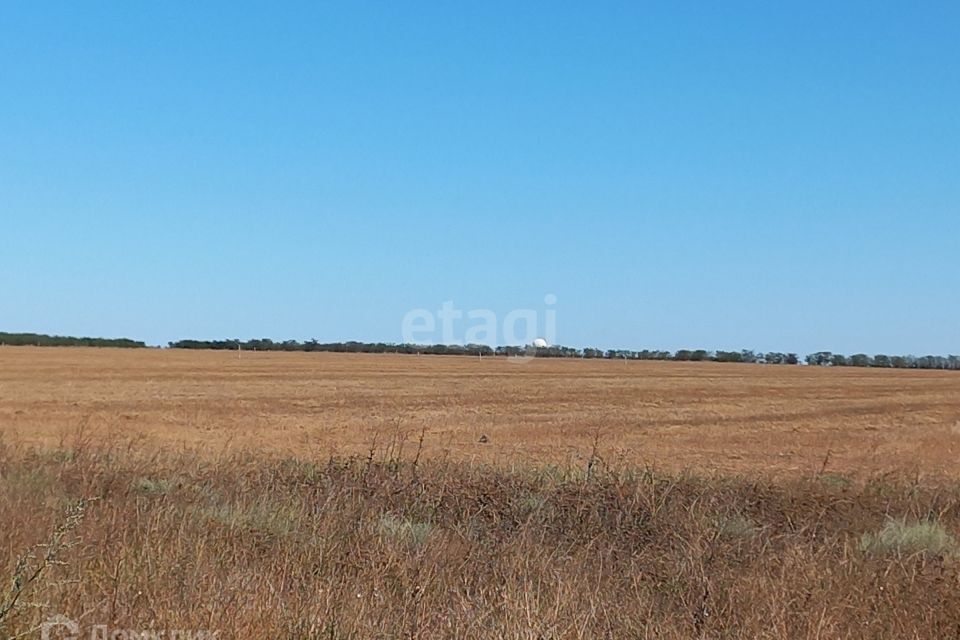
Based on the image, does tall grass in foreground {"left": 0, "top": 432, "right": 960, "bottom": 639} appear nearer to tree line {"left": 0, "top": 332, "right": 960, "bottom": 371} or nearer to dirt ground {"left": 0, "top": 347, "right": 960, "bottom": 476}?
dirt ground {"left": 0, "top": 347, "right": 960, "bottom": 476}

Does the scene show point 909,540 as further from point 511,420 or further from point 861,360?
point 861,360

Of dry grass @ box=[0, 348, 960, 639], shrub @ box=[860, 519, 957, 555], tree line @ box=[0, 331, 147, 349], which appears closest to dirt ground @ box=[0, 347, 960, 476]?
dry grass @ box=[0, 348, 960, 639]

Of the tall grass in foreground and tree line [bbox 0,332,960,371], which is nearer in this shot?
the tall grass in foreground

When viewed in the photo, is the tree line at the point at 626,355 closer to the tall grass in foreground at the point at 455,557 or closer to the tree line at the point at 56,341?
the tree line at the point at 56,341

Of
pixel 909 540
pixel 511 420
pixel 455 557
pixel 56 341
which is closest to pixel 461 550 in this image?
pixel 455 557

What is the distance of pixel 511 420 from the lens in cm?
3192

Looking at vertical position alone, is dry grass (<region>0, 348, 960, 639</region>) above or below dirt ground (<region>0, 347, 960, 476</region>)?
above

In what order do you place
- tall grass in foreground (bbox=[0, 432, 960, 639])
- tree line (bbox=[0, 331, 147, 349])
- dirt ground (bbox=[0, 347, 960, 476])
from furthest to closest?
1. tree line (bbox=[0, 331, 147, 349])
2. dirt ground (bbox=[0, 347, 960, 476])
3. tall grass in foreground (bbox=[0, 432, 960, 639])

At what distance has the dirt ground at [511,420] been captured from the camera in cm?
2034

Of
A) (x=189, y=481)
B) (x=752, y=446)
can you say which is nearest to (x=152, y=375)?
(x=752, y=446)

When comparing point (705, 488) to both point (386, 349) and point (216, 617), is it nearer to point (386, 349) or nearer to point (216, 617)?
point (216, 617)

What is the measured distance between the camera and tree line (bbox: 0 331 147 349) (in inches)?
5728

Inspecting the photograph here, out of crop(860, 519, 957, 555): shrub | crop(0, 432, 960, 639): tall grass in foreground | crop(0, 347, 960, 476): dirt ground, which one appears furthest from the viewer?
crop(0, 347, 960, 476): dirt ground

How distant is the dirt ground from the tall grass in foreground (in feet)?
9.55
